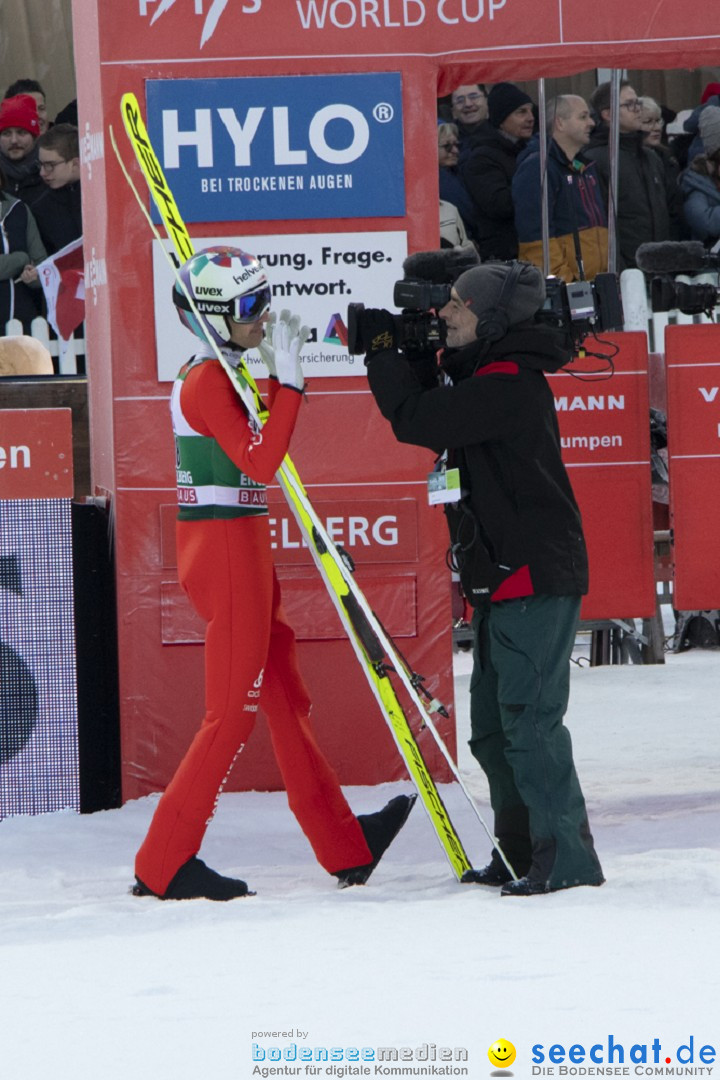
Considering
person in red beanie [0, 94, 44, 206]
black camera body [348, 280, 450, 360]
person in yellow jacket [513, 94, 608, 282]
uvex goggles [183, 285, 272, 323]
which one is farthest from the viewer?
person in red beanie [0, 94, 44, 206]

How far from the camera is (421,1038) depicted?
3.26 meters

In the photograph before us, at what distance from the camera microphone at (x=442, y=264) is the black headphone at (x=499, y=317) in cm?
31

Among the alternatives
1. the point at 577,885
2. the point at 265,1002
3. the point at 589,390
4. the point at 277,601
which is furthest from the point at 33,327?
the point at 265,1002

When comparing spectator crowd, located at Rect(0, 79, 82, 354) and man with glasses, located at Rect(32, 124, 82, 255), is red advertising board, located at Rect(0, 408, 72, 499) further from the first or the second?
man with glasses, located at Rect(32, 124, 82, 255)

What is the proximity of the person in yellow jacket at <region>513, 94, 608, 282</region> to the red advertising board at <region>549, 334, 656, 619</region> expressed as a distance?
149 cm

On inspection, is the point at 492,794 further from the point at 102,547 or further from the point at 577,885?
the point at 102,547

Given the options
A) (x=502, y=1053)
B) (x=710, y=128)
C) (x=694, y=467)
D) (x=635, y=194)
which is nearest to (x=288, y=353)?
(x=502, y=1053)

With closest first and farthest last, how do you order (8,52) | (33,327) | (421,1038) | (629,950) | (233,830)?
(421,1038), (629,950), (233,830), (33,327), (8,52)

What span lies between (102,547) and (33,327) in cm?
351

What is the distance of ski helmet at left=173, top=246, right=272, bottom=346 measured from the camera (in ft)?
14.8

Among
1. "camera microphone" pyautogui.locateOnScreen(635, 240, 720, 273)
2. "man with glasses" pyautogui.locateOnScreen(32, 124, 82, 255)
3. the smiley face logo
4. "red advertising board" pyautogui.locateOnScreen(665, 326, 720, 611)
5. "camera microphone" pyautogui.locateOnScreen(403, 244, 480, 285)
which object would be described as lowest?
the smiley face logo

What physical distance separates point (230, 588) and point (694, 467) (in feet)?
8.46

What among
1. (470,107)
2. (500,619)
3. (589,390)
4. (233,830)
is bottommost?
(233,830)

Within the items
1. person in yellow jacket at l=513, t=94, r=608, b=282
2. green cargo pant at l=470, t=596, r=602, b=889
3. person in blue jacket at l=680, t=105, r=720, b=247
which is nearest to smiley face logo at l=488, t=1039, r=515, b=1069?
green cargo pant at l=470, t=596, r=602, b=889
